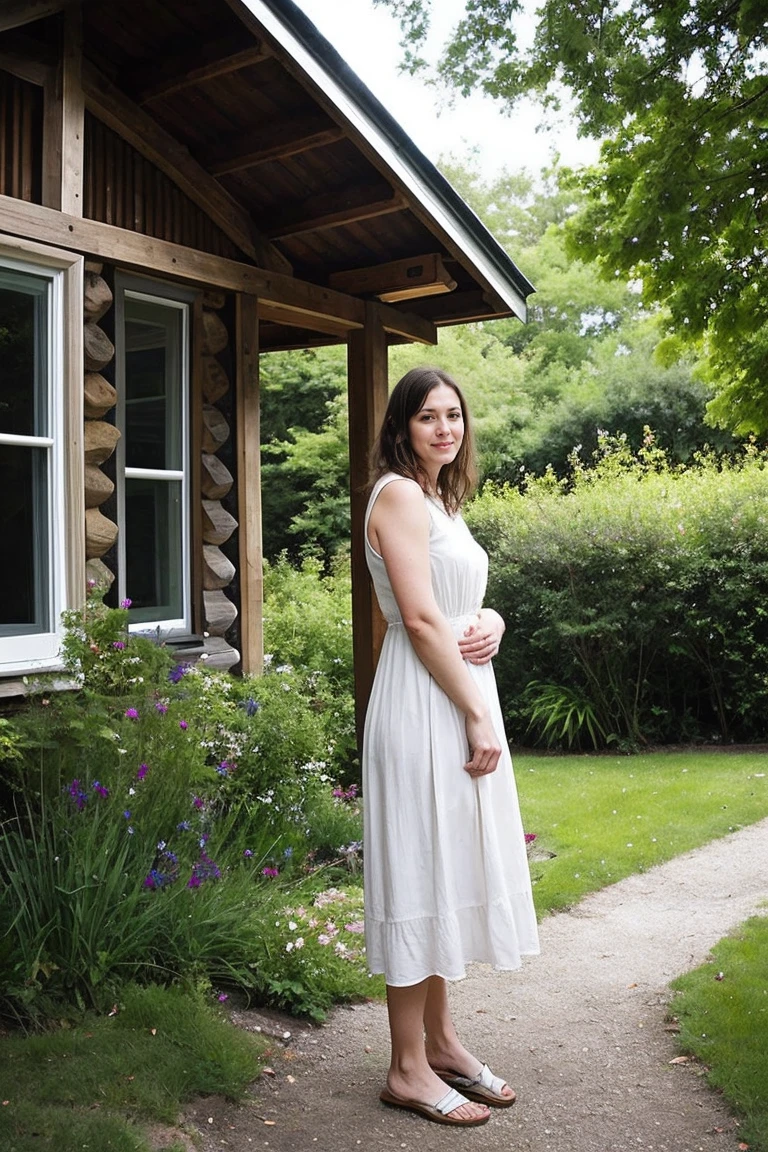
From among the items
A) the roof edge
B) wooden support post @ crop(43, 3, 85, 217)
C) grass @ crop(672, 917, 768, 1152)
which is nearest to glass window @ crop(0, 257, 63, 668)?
wooden support post @ crop(43, 3, 85, 217)

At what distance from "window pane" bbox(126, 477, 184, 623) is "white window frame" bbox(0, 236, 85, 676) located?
627 millimetres

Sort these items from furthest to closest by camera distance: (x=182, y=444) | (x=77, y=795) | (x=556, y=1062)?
(x=182, y=444)
(x=77, y=795)
(x=556, y=1062)

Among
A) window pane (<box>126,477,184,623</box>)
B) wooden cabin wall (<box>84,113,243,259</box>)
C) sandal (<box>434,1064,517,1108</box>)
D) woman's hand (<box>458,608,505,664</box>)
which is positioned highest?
wooden cabin wall (<box>84,113,243,259</box>)

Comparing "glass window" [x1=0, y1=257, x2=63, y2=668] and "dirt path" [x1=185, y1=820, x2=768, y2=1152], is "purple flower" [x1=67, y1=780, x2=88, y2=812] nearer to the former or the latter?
"glass window" [x1=0, y1=257, x2=63, y2=668]

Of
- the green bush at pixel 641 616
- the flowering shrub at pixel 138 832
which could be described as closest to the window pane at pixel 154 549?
the flowering shrub at pixel 138 832

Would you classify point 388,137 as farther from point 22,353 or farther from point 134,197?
point 22,353

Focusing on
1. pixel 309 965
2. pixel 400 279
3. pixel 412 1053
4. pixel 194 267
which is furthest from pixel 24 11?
pixel 412 1053

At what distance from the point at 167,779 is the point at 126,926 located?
0.74m

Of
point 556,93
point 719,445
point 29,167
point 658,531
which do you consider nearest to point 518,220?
point 719,445

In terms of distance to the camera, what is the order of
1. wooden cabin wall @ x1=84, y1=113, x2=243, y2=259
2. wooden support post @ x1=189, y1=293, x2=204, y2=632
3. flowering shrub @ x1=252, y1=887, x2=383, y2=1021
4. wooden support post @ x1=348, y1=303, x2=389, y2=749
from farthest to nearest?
1. wooden support post @ x1=348, y1=303, x2=389, y2=749
2. wooden support post @ x1=189, y1=293, x2=204, y2=632
3. wooden cabin wall @ x1=84, y1=113, x2=243, y2=259
4. flowering shrub @ x1=252, y1=887, x2=383, y2=1021

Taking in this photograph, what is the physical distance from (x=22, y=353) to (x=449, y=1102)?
3523 mm

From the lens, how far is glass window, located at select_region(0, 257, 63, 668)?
468 cm

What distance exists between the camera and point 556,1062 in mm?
3568

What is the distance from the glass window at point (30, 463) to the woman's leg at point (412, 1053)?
7.78ft
